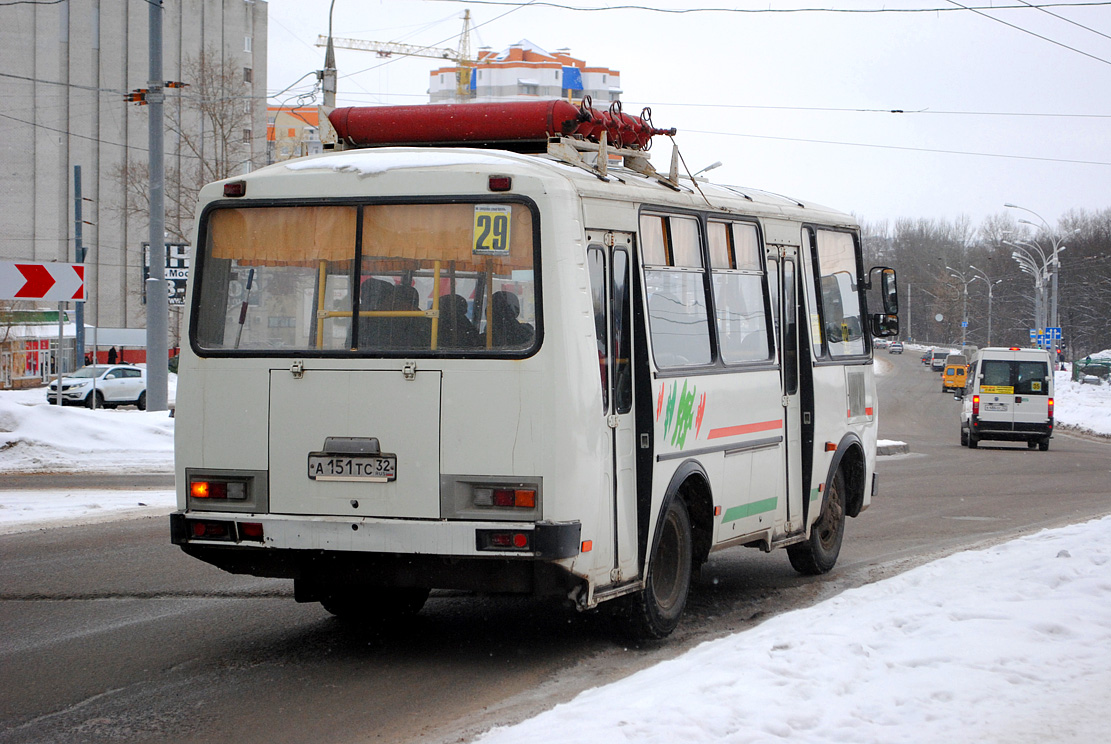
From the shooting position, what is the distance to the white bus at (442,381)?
6.35m

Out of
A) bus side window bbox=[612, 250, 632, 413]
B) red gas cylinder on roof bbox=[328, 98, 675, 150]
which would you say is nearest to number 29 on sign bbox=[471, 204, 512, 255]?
bus side window bbox=[612, 250, 632, 413]

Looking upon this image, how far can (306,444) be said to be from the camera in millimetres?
6602

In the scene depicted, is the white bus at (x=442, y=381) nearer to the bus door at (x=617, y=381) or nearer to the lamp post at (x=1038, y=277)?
the bus door at (x=617, y=381)

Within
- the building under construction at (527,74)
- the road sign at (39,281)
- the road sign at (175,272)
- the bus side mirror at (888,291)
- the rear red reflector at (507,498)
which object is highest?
the building under construction at (527,74)

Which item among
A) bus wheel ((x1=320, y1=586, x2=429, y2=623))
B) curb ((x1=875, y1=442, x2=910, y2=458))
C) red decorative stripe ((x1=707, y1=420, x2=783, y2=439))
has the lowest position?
curb ((x1=875, y1=442, x2=910, y2=458))

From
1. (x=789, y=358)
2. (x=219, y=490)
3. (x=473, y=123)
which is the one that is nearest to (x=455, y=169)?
(x=473, y=123)

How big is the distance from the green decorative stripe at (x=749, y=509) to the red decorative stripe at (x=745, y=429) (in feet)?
1.63

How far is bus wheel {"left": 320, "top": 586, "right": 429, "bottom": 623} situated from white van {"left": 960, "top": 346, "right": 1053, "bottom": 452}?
26.9 m

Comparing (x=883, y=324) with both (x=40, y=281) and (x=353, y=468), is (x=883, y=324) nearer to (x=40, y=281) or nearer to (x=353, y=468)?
(x=353, y=468)

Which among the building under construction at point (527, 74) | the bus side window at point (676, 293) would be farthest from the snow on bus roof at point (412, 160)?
the building under construction at point (527, 74)

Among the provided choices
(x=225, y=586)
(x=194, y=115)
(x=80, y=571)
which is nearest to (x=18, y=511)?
(x=80, y=571)

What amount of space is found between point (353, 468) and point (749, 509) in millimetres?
3162

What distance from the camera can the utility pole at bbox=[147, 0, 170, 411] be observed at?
23438mm

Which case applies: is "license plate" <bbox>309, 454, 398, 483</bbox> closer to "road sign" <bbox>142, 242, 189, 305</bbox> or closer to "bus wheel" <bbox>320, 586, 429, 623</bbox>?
"bus wheel" <bbox>320, 586, 429, 623</bbox>
